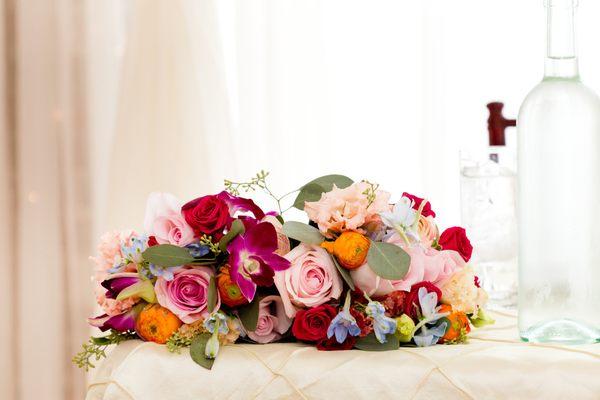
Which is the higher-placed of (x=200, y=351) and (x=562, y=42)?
(x=562, y=42)

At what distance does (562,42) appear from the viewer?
75 centimetres

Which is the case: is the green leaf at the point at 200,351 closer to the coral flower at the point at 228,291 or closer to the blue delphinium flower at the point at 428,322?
the coral flower at the point at 228,291

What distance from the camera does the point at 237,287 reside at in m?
0.74

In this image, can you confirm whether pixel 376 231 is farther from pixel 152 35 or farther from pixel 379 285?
pixel 152 35

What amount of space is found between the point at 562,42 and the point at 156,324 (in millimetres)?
491

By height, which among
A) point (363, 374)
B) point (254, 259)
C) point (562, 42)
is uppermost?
point (562, 42)

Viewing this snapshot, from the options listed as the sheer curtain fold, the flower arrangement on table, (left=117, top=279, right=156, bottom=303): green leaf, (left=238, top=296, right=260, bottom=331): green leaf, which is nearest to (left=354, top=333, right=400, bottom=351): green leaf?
the flower arrangement on table

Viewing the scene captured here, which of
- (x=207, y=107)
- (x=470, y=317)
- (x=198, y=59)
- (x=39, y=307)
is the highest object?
(x=198, y=59)

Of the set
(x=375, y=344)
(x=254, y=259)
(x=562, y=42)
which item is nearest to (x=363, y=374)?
(x=375, y=344)

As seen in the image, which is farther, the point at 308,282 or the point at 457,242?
the point at 457,242

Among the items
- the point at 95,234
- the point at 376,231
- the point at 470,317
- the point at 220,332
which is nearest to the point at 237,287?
the point at 220,332

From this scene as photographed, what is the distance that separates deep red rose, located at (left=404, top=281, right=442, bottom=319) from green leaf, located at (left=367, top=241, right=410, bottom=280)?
39 millimetres

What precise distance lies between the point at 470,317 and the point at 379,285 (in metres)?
0.19

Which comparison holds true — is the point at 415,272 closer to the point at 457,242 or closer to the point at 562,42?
the point at 457,242
